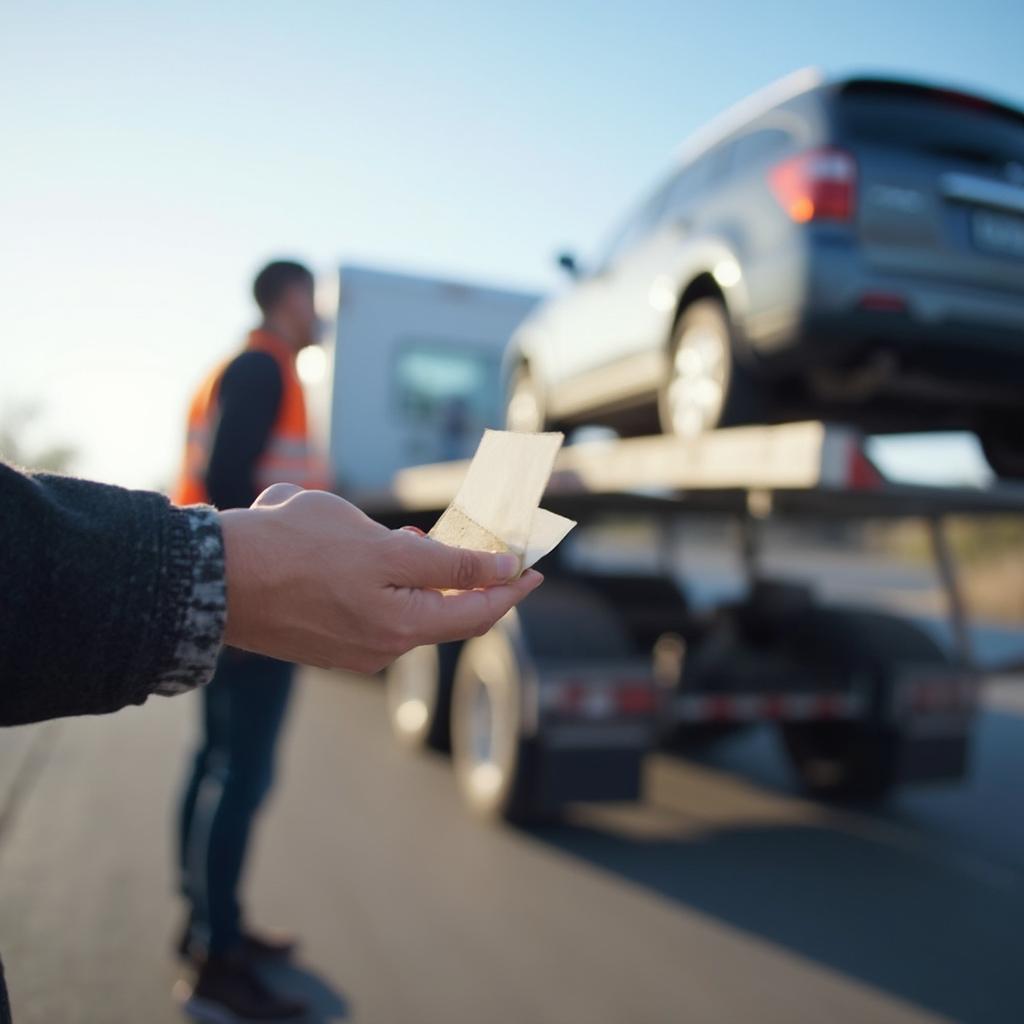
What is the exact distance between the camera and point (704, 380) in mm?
4422

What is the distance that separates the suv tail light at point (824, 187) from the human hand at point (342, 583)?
10.3ft

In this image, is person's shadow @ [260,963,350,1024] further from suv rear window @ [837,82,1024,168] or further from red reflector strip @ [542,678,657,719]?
suv rear window @ [837,82,1024,168]

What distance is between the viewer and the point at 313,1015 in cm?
281

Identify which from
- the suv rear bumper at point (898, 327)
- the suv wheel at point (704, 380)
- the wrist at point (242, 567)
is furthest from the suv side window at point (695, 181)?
the wrist at point (242, 567)

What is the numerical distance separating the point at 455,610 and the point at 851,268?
3.08 m

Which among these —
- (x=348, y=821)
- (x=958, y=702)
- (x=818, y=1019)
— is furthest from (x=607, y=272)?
(x=818, y=1019)

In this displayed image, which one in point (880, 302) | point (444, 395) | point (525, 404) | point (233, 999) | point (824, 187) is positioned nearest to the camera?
point (233, 999)

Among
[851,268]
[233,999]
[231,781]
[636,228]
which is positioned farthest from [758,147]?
[233,999]

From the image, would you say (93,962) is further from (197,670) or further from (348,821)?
(197,670)

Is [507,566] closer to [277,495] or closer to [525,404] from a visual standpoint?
[277,495]

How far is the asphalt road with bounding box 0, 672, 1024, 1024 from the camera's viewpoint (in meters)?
2.96

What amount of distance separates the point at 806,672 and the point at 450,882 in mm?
2307

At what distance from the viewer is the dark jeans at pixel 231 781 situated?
2723mm

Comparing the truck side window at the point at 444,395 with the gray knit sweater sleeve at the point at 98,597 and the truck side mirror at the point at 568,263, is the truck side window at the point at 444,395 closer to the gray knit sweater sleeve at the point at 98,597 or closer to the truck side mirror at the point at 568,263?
the truck side mirror at the point at 568,263
